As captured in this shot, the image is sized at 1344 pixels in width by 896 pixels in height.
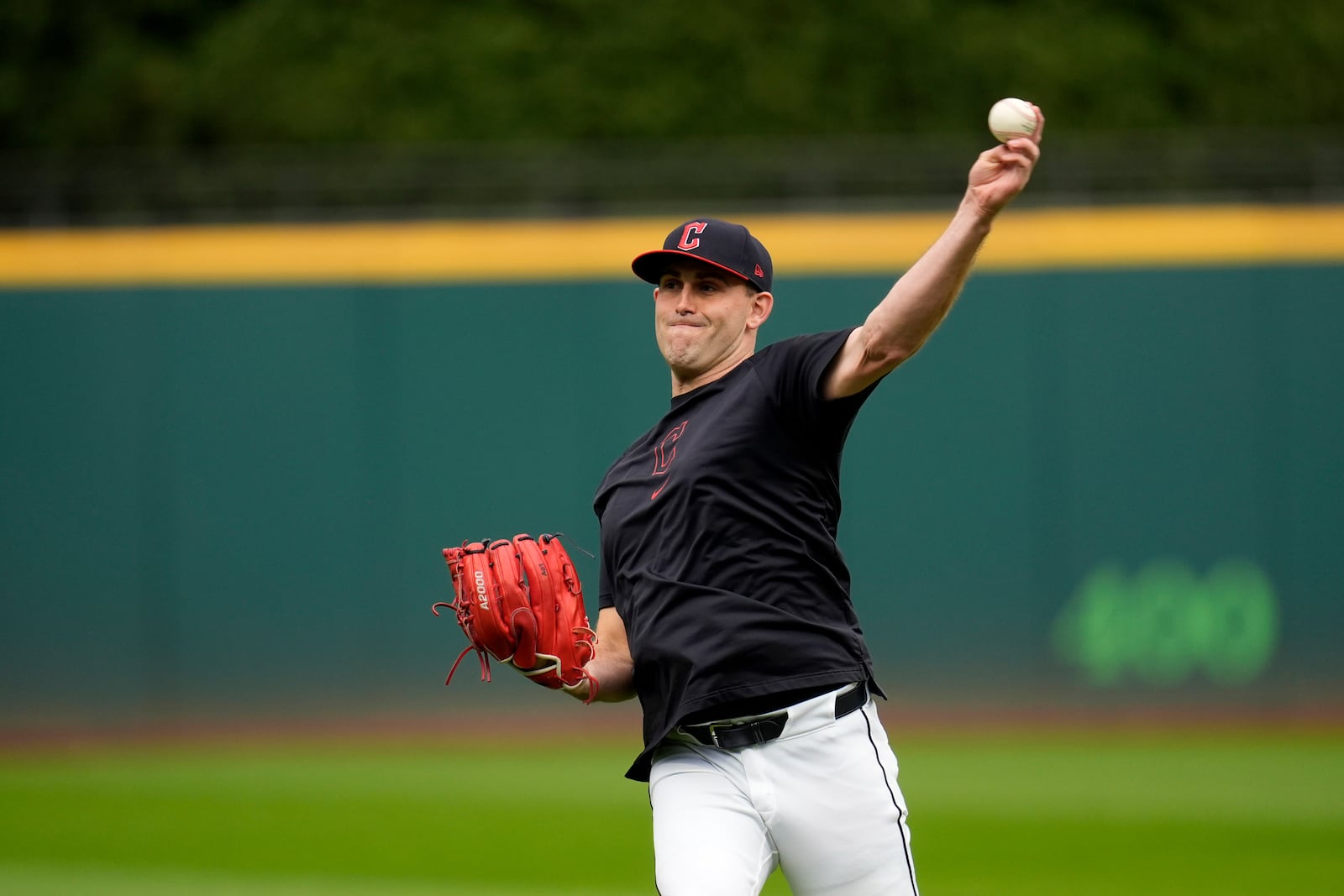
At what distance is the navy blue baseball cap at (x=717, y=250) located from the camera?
3371mm

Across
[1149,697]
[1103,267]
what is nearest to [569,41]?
[1103,267]

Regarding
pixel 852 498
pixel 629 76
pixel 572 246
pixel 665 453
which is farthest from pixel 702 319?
pixel 629 76

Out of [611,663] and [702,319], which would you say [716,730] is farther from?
[702,319]

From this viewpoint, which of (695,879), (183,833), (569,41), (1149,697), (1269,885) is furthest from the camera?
(569,41)

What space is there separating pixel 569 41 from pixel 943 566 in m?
8.28

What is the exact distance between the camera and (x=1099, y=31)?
51.0ft

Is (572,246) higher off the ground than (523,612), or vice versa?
(572,246)

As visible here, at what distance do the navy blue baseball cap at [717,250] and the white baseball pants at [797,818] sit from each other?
3.18ft

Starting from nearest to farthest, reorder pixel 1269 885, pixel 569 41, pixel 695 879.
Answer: pixel 695 879 < pixel 1269 885 < pixel 569 41

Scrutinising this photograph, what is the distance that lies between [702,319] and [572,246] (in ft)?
20.9

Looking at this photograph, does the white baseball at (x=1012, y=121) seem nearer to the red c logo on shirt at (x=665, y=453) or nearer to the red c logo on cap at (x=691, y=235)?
the red c logo on cap at (x=691, y=235)

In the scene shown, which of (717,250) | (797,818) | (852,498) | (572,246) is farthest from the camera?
(572,246)

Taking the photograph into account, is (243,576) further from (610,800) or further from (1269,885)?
(1269,885)

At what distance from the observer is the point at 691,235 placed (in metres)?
3.41
